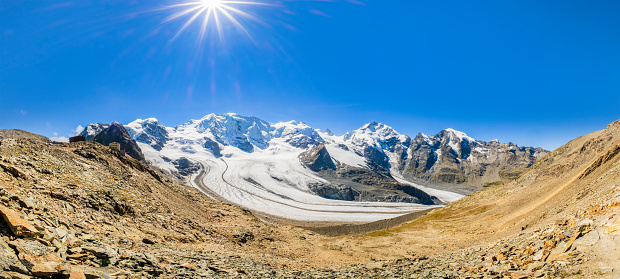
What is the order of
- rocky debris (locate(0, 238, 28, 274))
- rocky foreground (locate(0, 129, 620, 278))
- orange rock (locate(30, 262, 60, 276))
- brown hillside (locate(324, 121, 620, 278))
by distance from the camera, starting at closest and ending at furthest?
rocky debris (locate(0, 238, 28, 274))
orange rock (locate(30, 262, 60, 276))
rocky foreground (locate(0, 129, 620, 278))
brown hillside (locate(324, 121, 620, 278))

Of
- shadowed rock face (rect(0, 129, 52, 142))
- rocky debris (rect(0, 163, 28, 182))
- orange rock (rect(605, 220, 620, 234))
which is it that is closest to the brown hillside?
orange rock (rect(605, 220, 620, 234))

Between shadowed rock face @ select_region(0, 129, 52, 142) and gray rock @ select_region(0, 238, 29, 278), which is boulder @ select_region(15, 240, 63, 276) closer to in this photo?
gray rock @ select_region(0, 238, 29, 278)

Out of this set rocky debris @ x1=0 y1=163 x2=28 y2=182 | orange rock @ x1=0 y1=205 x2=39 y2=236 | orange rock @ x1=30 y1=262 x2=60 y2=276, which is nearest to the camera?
orange rock @ x1=30 y1=262 x2=60 y2=276

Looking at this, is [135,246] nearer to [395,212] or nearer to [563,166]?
[563,166]

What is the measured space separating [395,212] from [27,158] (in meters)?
160

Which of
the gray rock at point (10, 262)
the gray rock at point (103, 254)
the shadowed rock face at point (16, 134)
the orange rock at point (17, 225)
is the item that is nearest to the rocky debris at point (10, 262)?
the gray rock at point (10, 262)

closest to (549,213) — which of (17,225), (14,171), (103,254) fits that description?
(103,254)

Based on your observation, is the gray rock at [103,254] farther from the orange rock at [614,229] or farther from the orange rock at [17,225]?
the orange rock at [614,229]

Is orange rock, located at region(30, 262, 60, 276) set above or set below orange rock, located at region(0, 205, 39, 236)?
below

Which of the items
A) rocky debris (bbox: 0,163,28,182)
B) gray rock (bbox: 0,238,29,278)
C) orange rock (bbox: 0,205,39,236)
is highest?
rocky debris (bbox: 0,163,28,182)

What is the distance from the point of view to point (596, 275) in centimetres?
1015

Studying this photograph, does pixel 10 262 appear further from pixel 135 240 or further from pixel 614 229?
pixel 614 229

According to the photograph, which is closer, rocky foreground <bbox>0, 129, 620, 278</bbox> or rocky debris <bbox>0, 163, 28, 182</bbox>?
rocky foreground <bbox>0, 129, 620, 278</bbox>

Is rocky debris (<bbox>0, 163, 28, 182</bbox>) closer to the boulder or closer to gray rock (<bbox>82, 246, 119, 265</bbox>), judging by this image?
gray rock (<bbox>82, 246, 119, 265</bbox>)
